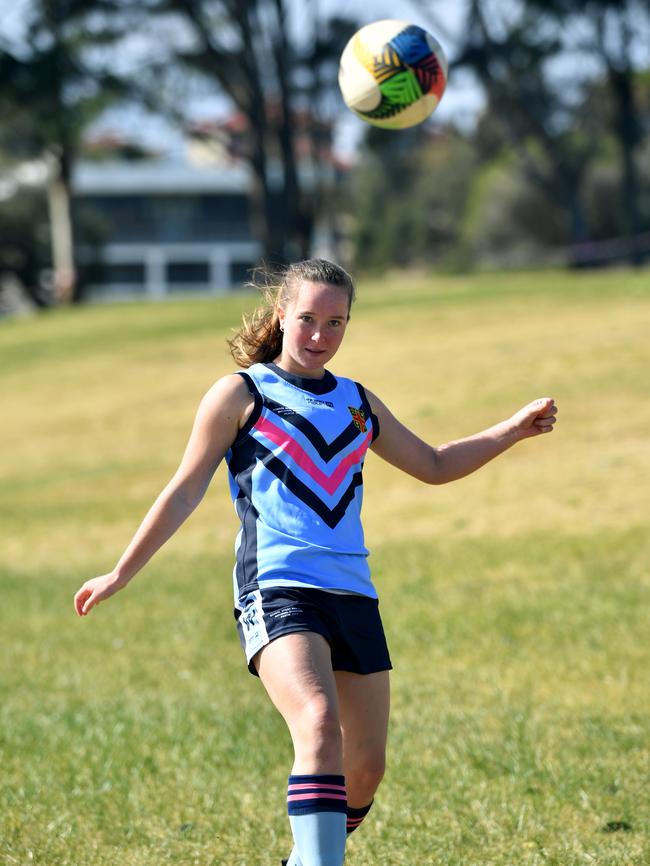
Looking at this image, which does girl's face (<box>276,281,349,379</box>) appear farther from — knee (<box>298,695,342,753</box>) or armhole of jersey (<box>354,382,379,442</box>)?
knee (<box>298,695,342,753</box>)

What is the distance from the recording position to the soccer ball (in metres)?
6.30

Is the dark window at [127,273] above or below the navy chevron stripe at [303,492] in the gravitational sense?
below

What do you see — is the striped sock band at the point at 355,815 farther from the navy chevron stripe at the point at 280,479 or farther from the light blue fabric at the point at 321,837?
the navy chevron stripe at the point at 280,479

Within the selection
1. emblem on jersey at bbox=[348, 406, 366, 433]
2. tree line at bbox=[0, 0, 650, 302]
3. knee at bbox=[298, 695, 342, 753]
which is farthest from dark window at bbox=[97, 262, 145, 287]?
knee at bbox=[298, 695, 342, 753]

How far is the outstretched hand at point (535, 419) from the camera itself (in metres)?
4.70

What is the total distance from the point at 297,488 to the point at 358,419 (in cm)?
37

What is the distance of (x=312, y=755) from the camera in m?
3.72

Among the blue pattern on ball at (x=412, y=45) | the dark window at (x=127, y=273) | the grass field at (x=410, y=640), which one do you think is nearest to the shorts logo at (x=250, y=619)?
the grass field at (x=410, y=640)

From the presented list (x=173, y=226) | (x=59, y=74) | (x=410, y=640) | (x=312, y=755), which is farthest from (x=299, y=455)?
(x=173, y=226)

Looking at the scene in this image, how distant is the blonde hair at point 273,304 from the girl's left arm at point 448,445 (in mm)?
406

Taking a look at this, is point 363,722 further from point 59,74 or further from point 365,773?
point 59,74

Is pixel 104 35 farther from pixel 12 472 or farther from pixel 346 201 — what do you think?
pixel 346 201

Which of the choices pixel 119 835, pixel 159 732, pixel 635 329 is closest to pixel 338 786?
pixel 119 835

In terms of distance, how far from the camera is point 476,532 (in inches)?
517
